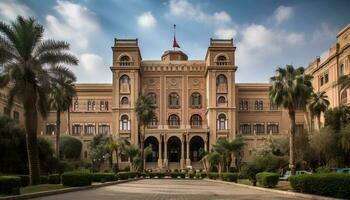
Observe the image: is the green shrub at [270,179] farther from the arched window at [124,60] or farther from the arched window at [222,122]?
the arched window at [124,60]

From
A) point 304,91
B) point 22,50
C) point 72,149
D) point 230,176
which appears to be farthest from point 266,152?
point 22,50

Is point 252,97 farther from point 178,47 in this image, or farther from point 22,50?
point 22,50

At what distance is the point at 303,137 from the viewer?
55562 mm

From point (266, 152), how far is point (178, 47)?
1279 inches

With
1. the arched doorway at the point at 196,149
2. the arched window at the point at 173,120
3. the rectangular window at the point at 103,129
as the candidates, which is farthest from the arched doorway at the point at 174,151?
the rectangular window at the point at 103,129

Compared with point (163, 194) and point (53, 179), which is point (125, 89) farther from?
point (163, 194)

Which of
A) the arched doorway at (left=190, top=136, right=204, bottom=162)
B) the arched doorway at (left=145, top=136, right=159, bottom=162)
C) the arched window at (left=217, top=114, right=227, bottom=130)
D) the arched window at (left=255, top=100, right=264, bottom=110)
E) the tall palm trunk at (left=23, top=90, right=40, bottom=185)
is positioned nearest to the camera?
the tall palm trunk at (left=23, top=90, right=40, bottom=185)

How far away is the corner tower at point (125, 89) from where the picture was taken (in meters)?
82.2

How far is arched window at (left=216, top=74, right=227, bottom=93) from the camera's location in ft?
274

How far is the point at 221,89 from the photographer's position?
3290 inches

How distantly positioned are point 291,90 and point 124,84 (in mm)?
46195

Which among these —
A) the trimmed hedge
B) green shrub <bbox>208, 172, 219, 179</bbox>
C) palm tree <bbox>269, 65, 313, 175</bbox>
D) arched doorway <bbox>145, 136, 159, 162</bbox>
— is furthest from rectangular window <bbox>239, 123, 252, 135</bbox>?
the trimmed hedge

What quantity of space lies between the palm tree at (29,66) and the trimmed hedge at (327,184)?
16368 mm

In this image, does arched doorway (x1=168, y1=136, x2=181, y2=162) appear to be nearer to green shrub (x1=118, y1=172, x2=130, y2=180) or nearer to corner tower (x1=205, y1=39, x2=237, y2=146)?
corner tower (x1=205, y1=39, x2=237, y2=146)
